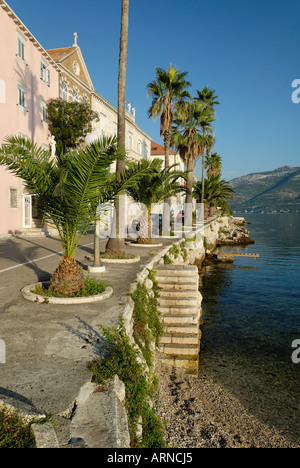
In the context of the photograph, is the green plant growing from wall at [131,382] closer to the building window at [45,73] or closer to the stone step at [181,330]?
the stone step at [181,330]

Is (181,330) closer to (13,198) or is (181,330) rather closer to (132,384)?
(132,384)

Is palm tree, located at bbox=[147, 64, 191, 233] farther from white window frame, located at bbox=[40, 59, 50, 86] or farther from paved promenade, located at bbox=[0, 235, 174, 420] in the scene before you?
paved promenade, located at bbox=[0, 235, 174, 420]

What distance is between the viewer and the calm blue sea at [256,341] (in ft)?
22.0

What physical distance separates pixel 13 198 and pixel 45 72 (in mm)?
9800

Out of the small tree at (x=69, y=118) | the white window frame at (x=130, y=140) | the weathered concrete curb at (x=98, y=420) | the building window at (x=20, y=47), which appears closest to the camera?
the weathered concrete curb at (x=98, y=420)

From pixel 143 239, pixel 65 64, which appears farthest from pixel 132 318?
pixel 65 64

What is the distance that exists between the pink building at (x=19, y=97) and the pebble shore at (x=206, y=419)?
44.8ft

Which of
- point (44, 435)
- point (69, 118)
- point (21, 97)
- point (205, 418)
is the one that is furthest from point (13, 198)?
point (44, 435)

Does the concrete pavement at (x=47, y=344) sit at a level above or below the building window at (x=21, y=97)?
below

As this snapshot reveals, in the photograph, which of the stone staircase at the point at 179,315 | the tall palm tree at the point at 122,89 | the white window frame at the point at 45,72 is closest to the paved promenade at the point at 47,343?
the stone staircase at the point at 179,315

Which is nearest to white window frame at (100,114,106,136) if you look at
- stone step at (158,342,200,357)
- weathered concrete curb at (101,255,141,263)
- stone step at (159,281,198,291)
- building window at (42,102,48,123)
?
building window at (42,102,48,123)

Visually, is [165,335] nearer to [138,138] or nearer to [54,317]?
[54,317]

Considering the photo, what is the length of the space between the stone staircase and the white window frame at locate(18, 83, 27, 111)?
1548 centimetres

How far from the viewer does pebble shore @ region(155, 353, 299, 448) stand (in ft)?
17.0
